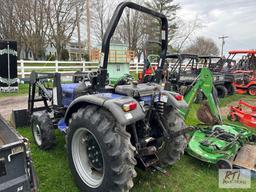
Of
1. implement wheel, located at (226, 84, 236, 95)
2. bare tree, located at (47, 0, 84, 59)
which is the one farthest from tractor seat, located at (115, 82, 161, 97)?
bare tree, located at (47, 0, 84, 59)

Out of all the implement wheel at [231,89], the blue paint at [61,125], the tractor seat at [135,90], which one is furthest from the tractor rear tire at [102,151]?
the implement wheel at [231,89]

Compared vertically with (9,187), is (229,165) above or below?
below

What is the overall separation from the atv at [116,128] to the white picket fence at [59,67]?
785 cm

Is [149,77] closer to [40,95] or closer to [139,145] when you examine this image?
[139,145]

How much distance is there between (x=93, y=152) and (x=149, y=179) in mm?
940

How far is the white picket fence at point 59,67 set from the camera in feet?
36.4

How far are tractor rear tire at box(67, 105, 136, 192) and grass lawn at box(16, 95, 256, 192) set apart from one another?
0.30 meters

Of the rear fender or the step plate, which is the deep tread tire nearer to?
the rear fender

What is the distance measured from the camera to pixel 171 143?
10.4ft

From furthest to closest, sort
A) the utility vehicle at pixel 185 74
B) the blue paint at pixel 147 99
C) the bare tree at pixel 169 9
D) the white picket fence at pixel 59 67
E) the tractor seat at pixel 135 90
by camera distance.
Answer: the bare tree at pixel 169 9
the white picket fence at pixel 59 67
the utility vehicle at pixel 185 74
the blue paint at pixel 147 99
the tractor seat at pixel 135 90

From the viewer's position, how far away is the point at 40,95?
470cm

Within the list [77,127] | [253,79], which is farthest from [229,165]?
[253,79]

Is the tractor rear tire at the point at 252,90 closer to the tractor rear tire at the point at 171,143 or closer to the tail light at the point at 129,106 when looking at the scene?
the tractor rear tire at the point at 171,143

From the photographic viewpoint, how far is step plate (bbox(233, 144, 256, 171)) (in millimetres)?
3275
